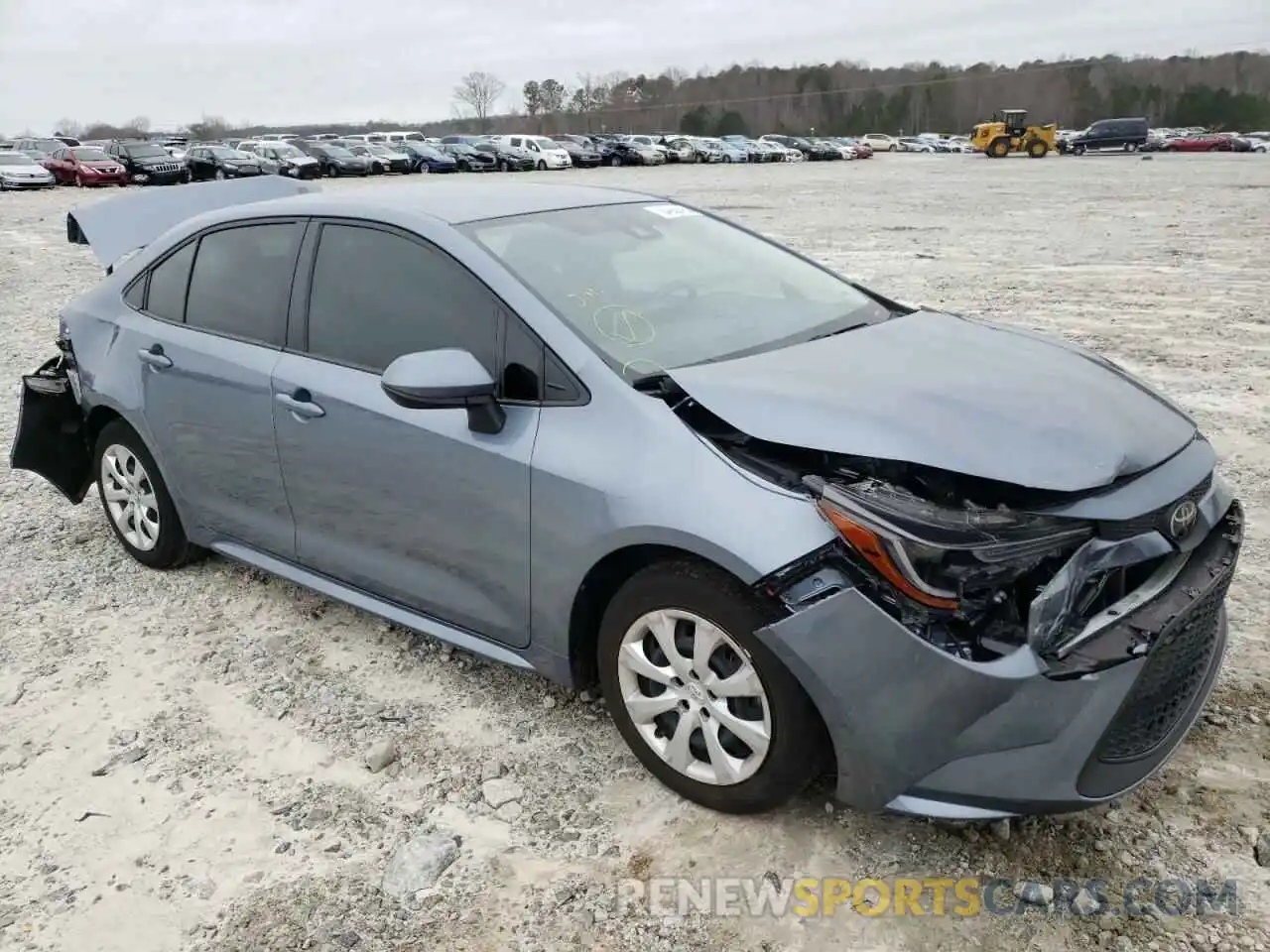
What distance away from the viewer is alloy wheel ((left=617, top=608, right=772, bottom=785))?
8.66 feet

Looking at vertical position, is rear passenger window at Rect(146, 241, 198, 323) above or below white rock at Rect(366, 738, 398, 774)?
above

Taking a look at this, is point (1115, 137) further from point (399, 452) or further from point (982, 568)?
point (982, 568)

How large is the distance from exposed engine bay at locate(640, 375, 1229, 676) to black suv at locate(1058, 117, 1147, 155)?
60237 millimetres

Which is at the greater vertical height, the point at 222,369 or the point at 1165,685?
the point at 222,369

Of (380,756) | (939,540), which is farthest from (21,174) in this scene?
(939,540)

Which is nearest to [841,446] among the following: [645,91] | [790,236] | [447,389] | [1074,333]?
[447,389]

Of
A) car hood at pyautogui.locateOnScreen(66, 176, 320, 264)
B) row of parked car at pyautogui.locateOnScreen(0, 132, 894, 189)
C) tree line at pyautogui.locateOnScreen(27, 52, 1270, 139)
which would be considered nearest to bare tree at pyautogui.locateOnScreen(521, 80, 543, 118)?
tree line at pyautogui.locateOnScreen(27, 52, 1270, 139)

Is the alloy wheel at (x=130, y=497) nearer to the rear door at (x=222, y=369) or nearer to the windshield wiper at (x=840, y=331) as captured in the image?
the rear door at (x=222, y=369)

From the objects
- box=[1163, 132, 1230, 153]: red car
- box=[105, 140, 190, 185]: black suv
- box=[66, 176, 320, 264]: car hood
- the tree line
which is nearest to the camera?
box=[66, 176, 320, 264]: car hood

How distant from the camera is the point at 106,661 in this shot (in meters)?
3.85

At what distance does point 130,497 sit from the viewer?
15.0 feet

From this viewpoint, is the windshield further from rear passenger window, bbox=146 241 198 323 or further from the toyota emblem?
rear passenger window, bbox=146 241 198 323

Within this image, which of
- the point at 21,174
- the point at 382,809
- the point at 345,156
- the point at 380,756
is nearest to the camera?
the point at 382,809

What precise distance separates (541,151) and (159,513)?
43.2m
